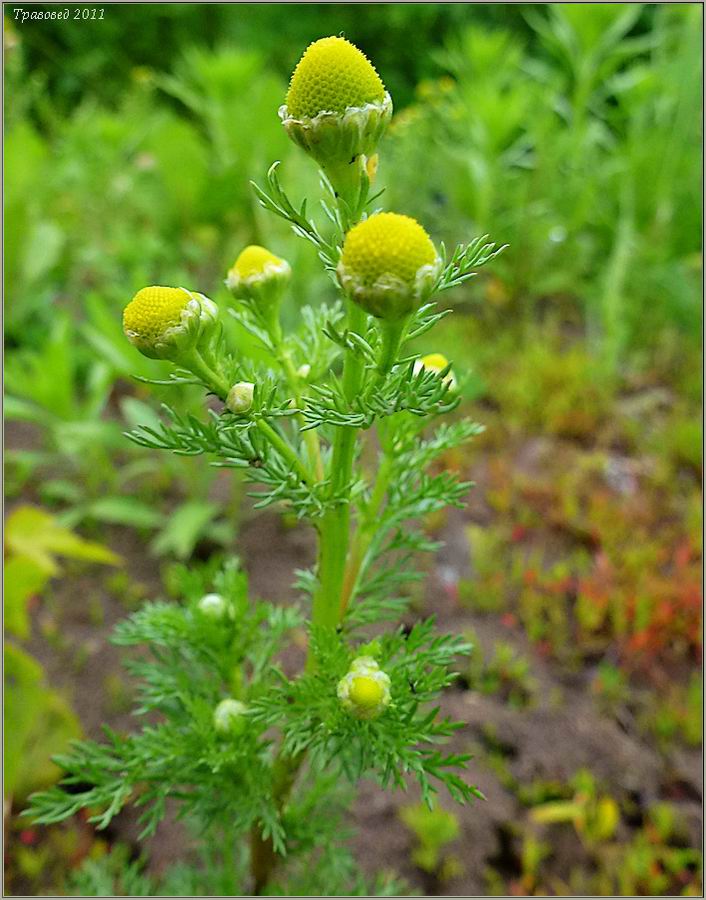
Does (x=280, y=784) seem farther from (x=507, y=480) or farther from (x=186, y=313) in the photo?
(x=507, y=480)

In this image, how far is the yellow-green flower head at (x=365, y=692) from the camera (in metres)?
0.85

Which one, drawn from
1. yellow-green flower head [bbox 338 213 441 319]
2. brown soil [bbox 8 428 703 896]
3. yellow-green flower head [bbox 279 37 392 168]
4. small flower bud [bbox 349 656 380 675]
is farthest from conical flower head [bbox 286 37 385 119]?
brown soil [bbox 8 428 703 896]

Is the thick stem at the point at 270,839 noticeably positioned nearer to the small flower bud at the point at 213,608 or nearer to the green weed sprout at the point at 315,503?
the green weed sprout at the point at 315,503

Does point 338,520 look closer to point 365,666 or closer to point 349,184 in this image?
point 365,666

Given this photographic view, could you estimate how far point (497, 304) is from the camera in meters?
3.26

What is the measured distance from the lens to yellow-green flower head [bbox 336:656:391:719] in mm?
848

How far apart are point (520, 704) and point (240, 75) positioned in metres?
2.93

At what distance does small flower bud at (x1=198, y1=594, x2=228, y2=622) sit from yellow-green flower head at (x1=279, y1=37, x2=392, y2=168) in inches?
24.4

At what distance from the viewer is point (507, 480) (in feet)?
8.03

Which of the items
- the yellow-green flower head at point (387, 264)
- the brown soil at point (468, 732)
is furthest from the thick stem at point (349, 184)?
the brown soil at point (468, 732)

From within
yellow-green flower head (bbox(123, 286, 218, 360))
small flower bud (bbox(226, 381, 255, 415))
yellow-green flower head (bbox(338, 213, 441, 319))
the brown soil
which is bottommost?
the brown soil

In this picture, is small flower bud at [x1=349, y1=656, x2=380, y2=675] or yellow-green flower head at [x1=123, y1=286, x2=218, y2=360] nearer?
yellow-green flower head at [x1=123, y1=286, x2=218, y2=360]

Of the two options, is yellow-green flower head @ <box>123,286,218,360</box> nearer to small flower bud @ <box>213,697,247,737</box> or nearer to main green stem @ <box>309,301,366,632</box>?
main green stem @ <box>309,301,366,632</box>

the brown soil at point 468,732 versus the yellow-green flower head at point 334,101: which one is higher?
the yellow-green flower head at point 334,101
